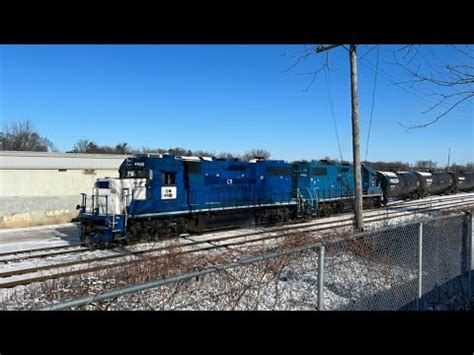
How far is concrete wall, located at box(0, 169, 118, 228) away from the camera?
24.3 metres

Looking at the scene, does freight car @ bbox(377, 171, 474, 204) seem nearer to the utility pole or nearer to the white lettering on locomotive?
the utility pole

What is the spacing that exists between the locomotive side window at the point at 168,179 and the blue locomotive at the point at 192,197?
0.04m

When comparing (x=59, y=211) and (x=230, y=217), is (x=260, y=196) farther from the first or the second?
(x=59, y=211)

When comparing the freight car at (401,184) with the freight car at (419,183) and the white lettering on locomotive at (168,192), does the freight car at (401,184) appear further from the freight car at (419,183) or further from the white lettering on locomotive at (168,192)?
the white lettering on locomotive at (168,192)

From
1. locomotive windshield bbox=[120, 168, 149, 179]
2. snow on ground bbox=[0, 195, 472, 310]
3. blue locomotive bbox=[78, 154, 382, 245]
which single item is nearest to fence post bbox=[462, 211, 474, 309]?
snow on ground bbox=[0, 195, 472, 310]

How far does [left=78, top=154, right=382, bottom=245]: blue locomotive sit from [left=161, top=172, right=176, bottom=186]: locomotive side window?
0.14ft

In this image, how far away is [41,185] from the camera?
26047 mm

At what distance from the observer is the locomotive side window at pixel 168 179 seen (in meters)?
17.6

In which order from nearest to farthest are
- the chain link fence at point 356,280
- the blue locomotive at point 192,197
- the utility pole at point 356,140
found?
the chain link fence at point 356,280
the utility pole at point 356,140
the blue locomotive at point 192,197

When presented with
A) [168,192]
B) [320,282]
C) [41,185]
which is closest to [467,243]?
[320,282]

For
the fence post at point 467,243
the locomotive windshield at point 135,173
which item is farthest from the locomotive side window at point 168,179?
the fence post at point 467,243
